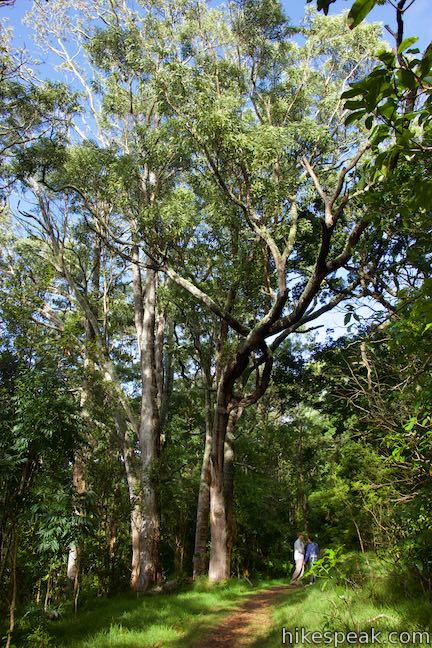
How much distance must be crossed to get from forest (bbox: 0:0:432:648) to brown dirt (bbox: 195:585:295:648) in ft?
0.20

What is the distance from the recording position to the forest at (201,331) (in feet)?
18.2

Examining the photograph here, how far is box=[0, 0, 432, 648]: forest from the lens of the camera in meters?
5.56

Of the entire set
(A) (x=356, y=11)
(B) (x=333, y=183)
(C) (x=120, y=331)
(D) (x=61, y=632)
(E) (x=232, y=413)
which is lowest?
(D) (x=61, y=632)

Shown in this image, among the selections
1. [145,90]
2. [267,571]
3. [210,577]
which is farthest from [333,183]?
[267,571]

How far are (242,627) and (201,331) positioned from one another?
25.9ft

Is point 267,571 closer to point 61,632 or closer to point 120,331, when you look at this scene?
point 120,331

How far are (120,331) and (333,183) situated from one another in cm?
1147

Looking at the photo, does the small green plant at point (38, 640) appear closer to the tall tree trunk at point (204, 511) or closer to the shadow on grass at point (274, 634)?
the shadow on grass at point (274, 634)

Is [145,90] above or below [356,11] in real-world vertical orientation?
above

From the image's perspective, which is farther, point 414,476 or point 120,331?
point 120,331

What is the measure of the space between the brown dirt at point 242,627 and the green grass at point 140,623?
0.16 metres

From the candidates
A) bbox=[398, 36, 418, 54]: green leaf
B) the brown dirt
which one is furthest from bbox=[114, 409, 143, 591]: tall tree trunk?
bbox=[398, 36, 418, 54]: green leaf

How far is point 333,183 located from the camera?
37.2 ft

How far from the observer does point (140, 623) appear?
6727 millimetres
